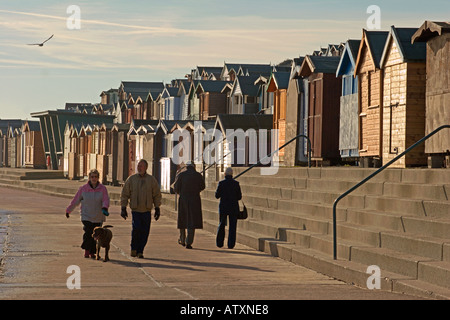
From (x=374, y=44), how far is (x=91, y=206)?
11.1 metres

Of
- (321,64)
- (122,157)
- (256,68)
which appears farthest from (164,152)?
(321,64)

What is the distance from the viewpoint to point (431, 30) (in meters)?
19.3

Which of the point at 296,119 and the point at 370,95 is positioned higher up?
the point at 370,95

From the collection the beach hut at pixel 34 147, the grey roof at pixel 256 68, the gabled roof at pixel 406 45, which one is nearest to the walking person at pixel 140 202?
the gabled roof at pixel 406 45

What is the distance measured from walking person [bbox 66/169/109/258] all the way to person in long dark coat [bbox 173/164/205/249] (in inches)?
109

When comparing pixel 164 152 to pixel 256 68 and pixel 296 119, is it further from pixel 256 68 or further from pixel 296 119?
pixel 256 68

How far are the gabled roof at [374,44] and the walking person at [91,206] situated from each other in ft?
33.3

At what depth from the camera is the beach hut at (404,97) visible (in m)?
21.7

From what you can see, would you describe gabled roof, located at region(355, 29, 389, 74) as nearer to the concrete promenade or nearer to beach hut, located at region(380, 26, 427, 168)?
beach hut, located at region(380, 26, 427, 168)

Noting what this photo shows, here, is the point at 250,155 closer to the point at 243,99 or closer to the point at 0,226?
the point at 243,99

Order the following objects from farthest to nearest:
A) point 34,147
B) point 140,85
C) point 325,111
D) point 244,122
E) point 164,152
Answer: point 34,147 → point 140,85 → point 164,152 → point 244,122 → point 325,111

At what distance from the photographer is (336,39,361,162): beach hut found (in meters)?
26.1

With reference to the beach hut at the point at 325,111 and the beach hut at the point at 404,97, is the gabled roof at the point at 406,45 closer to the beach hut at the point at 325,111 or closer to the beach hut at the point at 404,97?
the beach hut at the point at 404,97

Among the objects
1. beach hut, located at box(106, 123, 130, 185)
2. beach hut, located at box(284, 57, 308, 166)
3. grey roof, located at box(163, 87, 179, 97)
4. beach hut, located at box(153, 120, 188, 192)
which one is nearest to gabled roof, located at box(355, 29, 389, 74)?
beach hut, located at box(284, 57, 308, 166)
